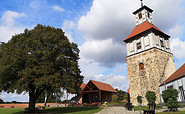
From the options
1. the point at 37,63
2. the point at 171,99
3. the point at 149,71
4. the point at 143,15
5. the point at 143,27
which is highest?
the point at 143,15

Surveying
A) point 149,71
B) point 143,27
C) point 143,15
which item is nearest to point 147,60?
point 149,71

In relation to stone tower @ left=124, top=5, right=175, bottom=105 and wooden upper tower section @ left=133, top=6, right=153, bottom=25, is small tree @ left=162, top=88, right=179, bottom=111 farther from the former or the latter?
wooden upper tower section @ left=133, top=6, right=153, bottom=25

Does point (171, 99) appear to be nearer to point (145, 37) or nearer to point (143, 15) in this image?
point (145, 37)

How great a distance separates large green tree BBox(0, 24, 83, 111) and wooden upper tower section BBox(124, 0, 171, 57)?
1297cm

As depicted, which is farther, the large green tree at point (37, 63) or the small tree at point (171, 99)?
the large green tree at point (37, 63)

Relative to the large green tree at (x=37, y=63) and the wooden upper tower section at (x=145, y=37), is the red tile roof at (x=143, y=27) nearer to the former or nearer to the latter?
the wooden upper tower section at (x=145, y=37)

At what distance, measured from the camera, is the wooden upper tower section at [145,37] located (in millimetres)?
22978

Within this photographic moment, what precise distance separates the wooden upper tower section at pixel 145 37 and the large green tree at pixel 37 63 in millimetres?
12974

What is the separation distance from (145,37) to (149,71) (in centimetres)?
613

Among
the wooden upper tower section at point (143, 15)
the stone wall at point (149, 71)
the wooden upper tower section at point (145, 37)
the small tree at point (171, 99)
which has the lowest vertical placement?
the small tree at point (171, 99)

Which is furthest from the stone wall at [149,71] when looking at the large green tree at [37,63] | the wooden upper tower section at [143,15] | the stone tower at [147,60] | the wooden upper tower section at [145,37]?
the large green tree at [37,63]

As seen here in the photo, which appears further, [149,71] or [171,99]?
[149,71]

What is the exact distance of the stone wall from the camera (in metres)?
21.0

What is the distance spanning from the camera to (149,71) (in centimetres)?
2197
